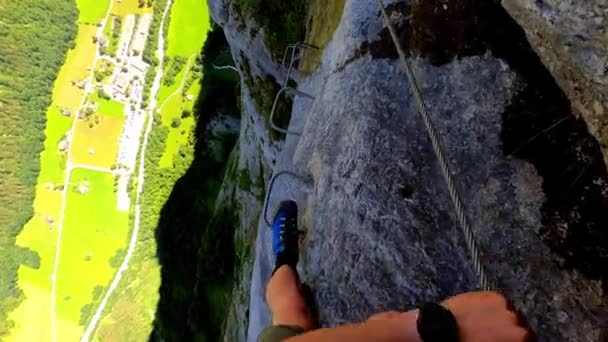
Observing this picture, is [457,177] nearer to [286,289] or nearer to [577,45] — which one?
[577,45]

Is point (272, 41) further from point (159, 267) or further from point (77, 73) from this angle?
point (77, 73)

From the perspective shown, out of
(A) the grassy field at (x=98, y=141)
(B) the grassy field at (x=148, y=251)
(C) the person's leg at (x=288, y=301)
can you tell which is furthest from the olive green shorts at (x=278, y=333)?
(A) the grassy field at (x=98, y=141)

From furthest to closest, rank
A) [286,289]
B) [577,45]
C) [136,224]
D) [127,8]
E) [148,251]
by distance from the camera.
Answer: [127,8] < [136,224] < [148,251] < [286,289] < [577,45]

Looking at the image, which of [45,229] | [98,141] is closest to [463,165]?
[98,141]

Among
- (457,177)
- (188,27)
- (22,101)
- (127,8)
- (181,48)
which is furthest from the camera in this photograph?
(22,101)

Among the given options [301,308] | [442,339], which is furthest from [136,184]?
[442,339]
